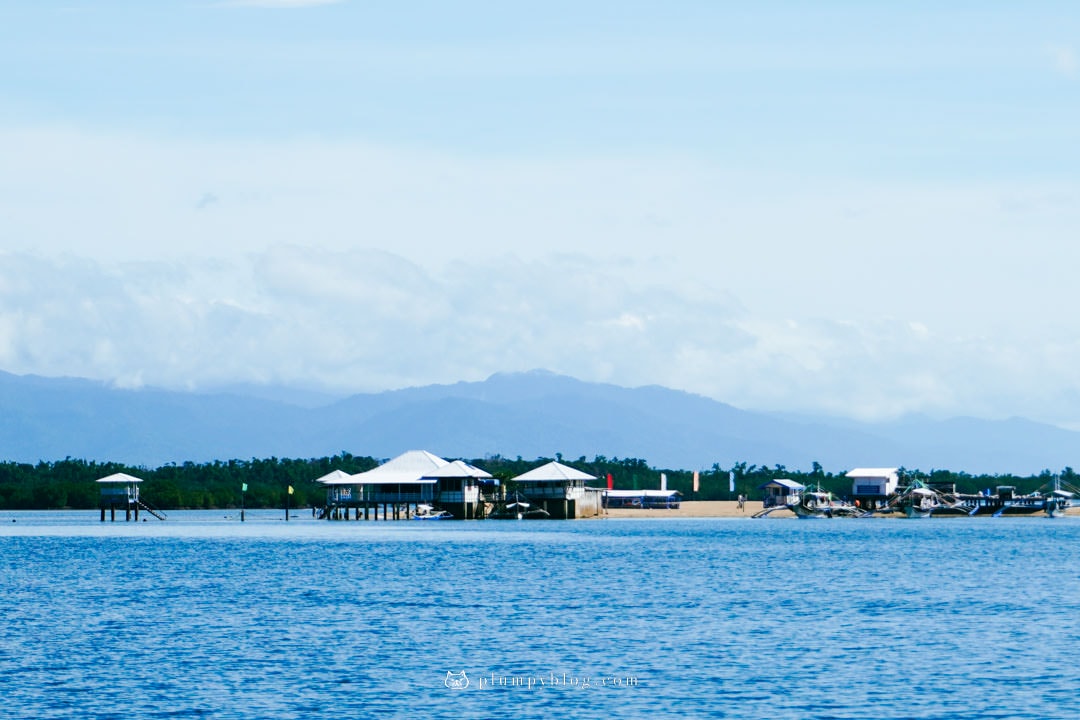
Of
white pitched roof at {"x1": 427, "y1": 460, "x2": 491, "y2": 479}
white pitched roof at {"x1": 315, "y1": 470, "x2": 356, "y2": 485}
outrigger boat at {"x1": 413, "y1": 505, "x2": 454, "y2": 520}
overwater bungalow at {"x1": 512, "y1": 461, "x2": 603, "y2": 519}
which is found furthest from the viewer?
outrigger boat at {"x1": 413, "y1": 505, "x2": 454, "y2": 520}

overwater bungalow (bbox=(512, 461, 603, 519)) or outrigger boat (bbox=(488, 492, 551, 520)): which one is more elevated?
overwater bungalow (bbox=(512, 461, 603, 519))

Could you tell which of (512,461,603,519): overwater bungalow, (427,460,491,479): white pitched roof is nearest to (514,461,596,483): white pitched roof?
(512,461,603,519): overwater bungalow

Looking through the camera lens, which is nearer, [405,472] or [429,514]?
[405,472]

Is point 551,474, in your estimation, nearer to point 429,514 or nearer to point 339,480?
point 429,514

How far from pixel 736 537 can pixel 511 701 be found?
98.8m

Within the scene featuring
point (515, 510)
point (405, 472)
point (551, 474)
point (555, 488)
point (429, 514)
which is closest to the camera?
point (405, 472)

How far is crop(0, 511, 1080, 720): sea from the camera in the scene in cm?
3944

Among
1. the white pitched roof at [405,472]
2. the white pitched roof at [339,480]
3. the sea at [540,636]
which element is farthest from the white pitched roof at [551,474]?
the sea at [540,636]

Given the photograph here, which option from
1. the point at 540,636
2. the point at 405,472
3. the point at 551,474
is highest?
the point at 405,472

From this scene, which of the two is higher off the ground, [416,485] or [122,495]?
[416,485]

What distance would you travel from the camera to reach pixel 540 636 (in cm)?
5216

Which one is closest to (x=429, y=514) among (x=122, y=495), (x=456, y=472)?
(x=456, y=472)

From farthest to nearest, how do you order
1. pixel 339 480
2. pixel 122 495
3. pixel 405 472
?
pixel 122 495, pixel 339 480, pixel 405 472

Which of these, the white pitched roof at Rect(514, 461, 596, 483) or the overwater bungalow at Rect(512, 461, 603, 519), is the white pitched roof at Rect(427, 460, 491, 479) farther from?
the white pitched roof at Rect(514, 461, 596, 483)
